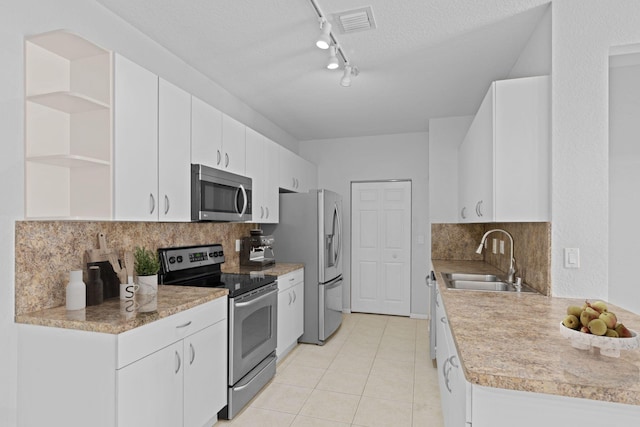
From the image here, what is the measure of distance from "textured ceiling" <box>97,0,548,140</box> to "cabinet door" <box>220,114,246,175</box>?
1.49ft

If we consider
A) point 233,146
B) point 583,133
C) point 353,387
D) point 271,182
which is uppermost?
point 233,146

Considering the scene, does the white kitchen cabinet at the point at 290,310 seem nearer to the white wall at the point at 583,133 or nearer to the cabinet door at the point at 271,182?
the cabinet door at the point at 271,182

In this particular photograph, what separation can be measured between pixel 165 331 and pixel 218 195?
1.17 m

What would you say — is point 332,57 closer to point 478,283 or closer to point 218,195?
point 218,195

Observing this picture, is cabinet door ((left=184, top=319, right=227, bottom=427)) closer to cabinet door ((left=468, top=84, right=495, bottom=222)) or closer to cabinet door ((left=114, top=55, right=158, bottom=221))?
cabinet door ((left=114, top=55, right=158, bottom=221))

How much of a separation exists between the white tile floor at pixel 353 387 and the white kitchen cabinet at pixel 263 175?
1459mm

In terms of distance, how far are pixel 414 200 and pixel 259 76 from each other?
9.40ft

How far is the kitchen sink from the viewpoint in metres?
2.53

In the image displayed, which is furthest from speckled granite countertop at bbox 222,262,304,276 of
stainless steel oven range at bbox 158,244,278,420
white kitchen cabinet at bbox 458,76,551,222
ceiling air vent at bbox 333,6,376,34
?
ceiling air vent at bbox 333,6,376,34

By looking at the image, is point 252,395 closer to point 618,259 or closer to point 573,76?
point 618,259

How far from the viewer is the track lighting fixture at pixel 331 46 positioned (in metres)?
2.13

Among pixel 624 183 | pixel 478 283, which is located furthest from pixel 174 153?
pixel 624 183

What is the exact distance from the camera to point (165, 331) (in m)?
1.85

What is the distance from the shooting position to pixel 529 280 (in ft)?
7.82
